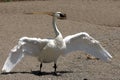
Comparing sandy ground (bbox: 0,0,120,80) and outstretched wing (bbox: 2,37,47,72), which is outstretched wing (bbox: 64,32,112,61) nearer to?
sandy ground (bbox: 0,0,120,80)

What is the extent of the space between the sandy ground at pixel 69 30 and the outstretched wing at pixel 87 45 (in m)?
0.37

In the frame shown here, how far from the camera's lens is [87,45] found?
14398mm

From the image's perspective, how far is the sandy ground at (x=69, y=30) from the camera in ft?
44.2

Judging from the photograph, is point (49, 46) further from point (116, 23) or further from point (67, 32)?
point (116, 23)

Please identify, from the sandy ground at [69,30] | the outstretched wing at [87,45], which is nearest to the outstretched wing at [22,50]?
the sandy ground at [69,30]

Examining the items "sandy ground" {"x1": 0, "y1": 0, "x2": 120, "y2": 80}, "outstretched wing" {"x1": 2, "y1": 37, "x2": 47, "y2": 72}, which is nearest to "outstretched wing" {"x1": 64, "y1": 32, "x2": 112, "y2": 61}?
"sandy ground" {"x1": 0, "y1": 0, "x2": 120, "y2": 80}

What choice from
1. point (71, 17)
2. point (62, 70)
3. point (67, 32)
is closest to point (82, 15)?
point (71, 17)

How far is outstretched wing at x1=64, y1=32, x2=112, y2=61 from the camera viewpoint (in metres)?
14.3

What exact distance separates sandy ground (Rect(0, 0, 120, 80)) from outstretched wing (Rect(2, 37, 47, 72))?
10.7 inches

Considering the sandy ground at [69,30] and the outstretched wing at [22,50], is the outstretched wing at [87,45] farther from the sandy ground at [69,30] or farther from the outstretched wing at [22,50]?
the outstretched wing at [22,50]

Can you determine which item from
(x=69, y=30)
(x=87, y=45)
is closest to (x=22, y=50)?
(x=87, y=45)

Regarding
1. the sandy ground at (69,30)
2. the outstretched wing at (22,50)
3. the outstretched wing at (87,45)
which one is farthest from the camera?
the outstretched wing at (87,45)

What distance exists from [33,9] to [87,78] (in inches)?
581

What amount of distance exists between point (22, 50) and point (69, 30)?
7426 millimetres
